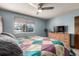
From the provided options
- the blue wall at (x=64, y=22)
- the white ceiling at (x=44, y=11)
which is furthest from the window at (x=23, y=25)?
the blue wall at (x=64, y=22)

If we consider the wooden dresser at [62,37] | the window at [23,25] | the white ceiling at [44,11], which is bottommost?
the wooden dresser at [62,37]

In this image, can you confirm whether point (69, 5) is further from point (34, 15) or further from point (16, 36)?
point (16, 36)

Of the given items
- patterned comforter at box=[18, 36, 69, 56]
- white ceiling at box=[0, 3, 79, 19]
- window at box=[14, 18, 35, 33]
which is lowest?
patterned comforter at box=[18, 36, 69, 56]

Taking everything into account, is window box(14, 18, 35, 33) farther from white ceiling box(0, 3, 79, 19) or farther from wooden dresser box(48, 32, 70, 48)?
wooden dresser box(48, 32, 70, 48)

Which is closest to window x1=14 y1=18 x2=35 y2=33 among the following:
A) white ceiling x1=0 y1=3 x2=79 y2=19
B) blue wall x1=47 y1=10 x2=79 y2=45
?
white ceiling x1=0 y1=3 x2=79 y2=19

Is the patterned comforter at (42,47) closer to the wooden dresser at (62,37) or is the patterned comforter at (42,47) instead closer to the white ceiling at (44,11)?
the wooden dresser at (62,37)

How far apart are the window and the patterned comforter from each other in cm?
10

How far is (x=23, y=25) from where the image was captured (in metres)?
1.01

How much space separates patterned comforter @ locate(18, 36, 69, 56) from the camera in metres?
0.94

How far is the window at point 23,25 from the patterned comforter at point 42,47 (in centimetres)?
10

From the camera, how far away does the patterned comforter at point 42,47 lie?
945mm

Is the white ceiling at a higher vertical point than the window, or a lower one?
higher

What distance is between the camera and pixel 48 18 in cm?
105

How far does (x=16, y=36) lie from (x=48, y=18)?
37cm
